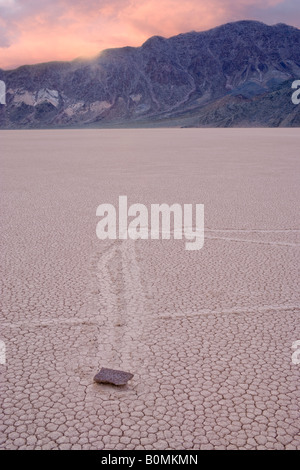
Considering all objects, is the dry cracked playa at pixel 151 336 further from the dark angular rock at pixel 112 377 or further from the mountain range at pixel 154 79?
the mountain range at pixel 154 79

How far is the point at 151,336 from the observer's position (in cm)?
322

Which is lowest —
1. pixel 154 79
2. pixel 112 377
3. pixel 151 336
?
pixel 112 377

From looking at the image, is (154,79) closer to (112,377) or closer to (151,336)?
(151,336)

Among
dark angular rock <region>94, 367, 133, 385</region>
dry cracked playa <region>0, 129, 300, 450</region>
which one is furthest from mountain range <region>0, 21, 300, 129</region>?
dark angular rock <region>94, 367, 133, 385</region>

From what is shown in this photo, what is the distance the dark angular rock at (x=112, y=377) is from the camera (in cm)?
264

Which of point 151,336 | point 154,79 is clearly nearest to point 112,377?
point 151,336

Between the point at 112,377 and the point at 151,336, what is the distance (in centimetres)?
60

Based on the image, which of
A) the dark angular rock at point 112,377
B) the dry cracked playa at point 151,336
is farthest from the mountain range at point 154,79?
the dark angular rock at point 112,377

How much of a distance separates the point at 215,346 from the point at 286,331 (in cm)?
57

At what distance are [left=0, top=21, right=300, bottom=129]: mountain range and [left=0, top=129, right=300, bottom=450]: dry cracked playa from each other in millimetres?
110712

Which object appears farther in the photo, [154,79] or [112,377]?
[154,79]

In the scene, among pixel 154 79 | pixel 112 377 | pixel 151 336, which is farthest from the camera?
pixel 154 79

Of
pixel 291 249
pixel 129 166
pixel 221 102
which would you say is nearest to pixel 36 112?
pixel 221 102
